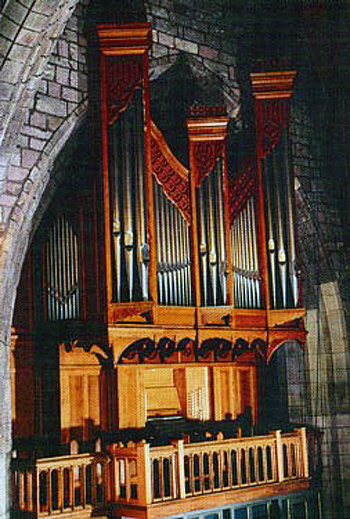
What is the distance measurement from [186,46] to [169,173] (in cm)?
205

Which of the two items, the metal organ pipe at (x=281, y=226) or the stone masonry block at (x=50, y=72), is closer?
the stone masonry block at (x=50, y=72)

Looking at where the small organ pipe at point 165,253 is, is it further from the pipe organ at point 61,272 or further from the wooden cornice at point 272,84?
the wooden cornice at point 272,84

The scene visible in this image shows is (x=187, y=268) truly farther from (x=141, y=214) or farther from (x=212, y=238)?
(x=141, y=214)

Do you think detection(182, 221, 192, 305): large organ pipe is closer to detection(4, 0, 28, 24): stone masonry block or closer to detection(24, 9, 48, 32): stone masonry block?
detection(24, 9, 48, 32): stone masonry block

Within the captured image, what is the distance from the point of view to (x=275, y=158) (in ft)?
38.8

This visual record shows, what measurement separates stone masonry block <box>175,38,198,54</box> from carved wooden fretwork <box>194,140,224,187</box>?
1.44 meters

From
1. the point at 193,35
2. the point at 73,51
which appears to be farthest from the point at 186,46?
the point at 73,51

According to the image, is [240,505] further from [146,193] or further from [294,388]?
[146,193]

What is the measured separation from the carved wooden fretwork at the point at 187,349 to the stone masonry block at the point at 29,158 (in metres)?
2.45

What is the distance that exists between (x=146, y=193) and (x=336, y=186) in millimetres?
4483

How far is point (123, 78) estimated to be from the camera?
416 inches

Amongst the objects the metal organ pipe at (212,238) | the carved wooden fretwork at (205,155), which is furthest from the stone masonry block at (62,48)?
the metal organ pipe at (212,238)

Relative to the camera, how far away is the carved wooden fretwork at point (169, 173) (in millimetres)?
10727

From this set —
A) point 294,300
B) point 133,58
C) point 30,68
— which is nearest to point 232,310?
point 294,300
